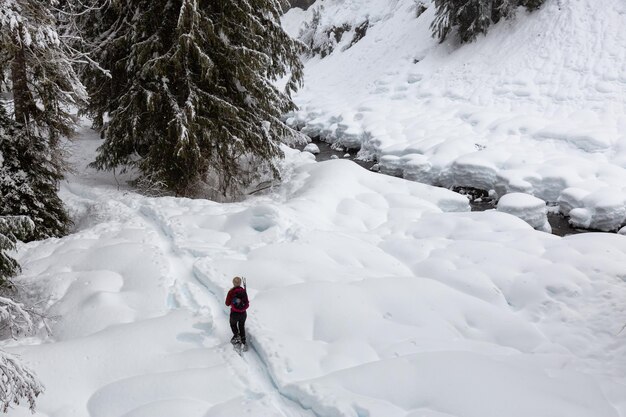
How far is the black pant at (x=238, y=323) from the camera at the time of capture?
5.93 m

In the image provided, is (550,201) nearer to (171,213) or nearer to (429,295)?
(429,295)

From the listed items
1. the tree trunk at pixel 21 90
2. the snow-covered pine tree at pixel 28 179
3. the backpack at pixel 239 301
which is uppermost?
the tree trunk at pixel 21 90

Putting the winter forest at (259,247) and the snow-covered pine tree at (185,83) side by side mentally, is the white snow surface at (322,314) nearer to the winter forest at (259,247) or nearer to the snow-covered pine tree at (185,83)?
the winter forest at (259,247)

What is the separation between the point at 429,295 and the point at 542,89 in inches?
681

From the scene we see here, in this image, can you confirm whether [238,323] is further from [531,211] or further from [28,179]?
[531,211]

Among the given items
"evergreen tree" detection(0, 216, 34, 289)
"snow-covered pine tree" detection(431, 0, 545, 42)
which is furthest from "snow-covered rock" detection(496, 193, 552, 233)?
"snow-covered pine tree" detection(431, 0, 545, 42)

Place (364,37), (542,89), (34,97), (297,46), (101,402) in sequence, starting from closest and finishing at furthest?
(101,402) < (34,97) < (297,46) < (542,89) < (364,37)

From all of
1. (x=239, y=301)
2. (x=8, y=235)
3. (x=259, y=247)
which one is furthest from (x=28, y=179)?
(x=239, y=301)

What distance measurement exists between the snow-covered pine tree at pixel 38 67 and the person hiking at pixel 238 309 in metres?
5.18

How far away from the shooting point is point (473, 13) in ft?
78.3

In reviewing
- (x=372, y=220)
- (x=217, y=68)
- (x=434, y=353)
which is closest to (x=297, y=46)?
(x=217, y=68)

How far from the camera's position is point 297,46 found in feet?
40.5

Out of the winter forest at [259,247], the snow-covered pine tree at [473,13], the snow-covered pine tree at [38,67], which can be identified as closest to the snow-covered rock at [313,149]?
the winter forest at [259,247]

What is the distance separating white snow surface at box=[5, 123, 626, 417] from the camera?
5137mm
